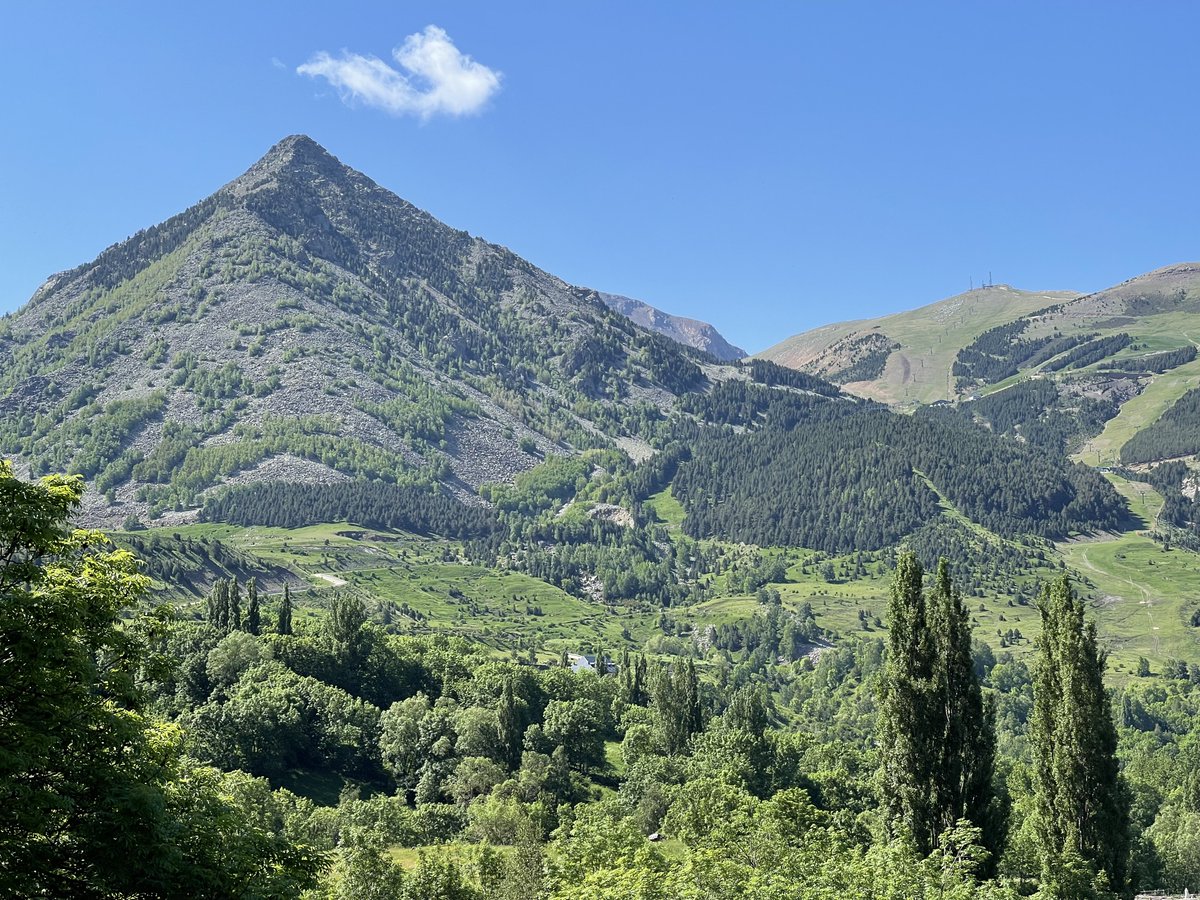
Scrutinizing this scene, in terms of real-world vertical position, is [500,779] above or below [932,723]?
below

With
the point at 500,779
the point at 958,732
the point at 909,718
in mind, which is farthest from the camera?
the point at 500,779

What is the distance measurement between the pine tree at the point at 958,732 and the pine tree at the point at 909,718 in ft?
1.61

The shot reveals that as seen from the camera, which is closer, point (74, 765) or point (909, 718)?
point (74, 765)

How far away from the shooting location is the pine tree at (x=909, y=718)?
5606 cm

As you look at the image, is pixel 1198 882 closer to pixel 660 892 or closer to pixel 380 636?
pixel 660 892

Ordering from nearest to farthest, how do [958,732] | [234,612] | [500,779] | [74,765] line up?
[74,765] → [958,732] → [500,779] → [234,612]

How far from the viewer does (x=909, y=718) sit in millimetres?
56969

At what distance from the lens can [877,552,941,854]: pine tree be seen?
56062 mm

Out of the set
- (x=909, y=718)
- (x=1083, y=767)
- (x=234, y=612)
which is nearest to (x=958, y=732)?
(x=909, y=718)

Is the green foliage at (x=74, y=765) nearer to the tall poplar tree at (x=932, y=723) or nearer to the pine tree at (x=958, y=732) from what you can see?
the tall poplar tree at (x=932, y=723)

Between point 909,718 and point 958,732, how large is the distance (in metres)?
3.10

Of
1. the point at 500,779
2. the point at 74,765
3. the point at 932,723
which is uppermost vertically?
the point at 74,765

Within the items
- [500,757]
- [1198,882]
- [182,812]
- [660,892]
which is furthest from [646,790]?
[182,812]

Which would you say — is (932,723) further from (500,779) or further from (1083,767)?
(500,779)
